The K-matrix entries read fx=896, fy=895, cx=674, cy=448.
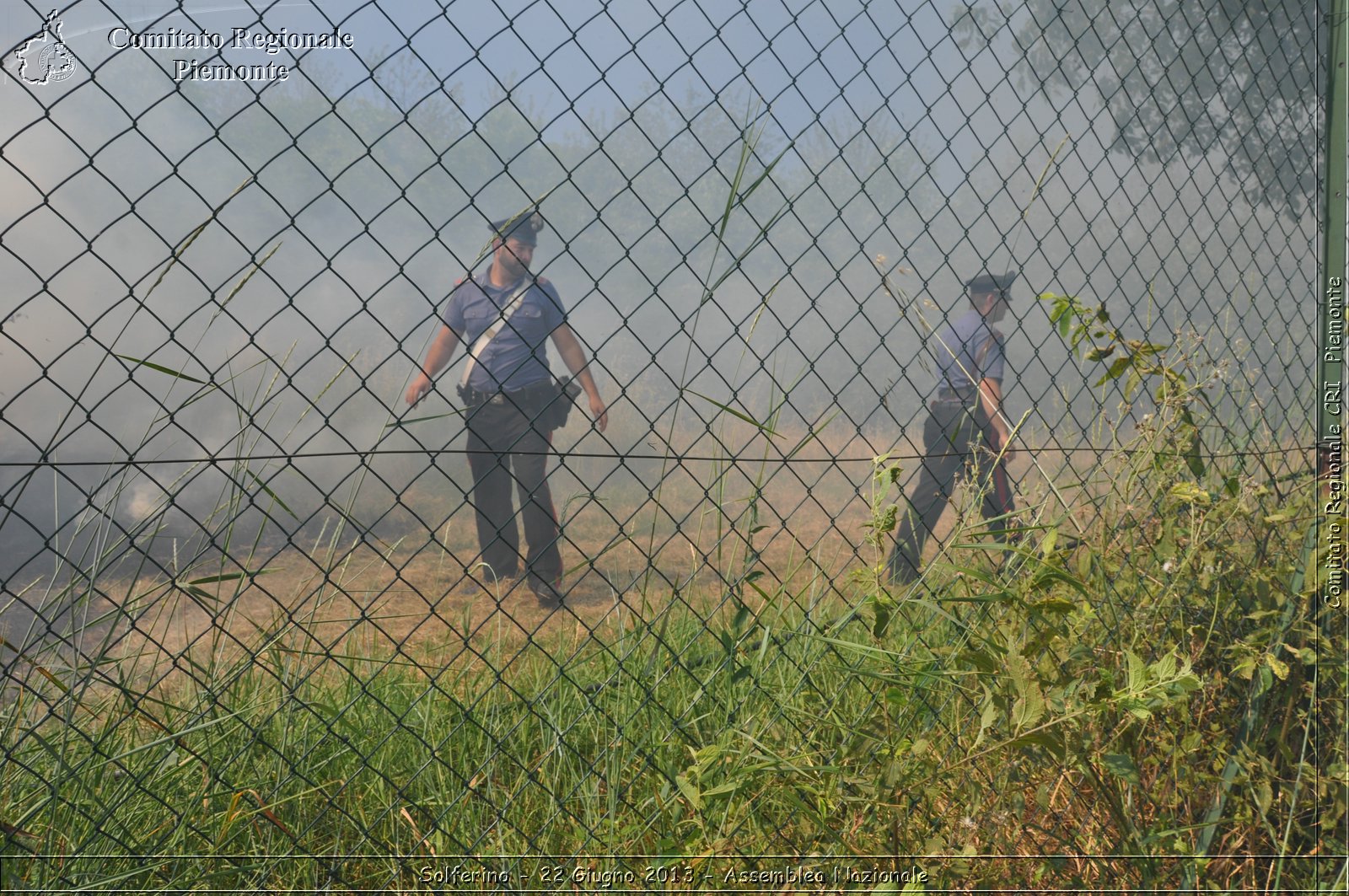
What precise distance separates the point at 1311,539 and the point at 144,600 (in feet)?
8.17

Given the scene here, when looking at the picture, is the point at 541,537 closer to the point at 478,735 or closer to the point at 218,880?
the point at 478,735

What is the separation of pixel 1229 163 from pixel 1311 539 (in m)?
1.18

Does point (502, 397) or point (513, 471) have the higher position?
point (502, 397)

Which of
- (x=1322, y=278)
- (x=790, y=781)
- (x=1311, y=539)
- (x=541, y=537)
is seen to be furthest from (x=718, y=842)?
(x=541, y=537)

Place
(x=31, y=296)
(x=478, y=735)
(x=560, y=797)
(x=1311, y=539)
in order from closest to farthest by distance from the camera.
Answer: (x=31, y=296), (x=560, y=797), (x=478, y=735), (x=1311, y=539)

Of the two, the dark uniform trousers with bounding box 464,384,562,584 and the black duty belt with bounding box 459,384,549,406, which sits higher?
the black duty belt with bounding box 459,384,549,406

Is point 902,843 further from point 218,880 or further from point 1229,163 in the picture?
point 1229,163

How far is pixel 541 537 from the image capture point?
4852mm

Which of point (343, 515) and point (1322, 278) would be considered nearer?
point (343, 515)

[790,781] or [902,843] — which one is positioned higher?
[790,781]

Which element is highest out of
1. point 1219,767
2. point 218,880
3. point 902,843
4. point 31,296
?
point 31,296

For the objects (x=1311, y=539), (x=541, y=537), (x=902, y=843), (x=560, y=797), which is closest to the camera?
(x=902, y=843)

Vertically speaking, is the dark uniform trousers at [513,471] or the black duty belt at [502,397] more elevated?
the black duty belt at [502,397]

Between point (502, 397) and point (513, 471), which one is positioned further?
point (513, 471)
